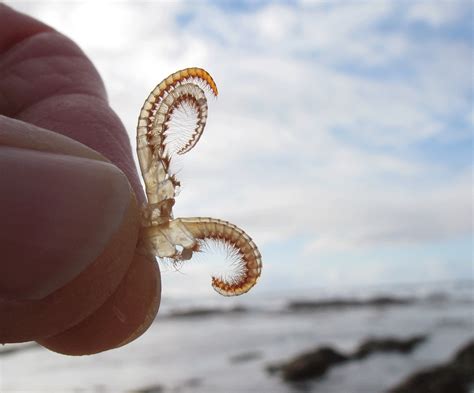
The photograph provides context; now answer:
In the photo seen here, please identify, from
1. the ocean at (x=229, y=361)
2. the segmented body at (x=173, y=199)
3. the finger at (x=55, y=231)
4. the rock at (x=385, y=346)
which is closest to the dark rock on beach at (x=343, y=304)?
the ocean at (x=229, y=361)

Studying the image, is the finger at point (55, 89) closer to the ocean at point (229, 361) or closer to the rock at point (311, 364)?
the ocean at point (229, 361)

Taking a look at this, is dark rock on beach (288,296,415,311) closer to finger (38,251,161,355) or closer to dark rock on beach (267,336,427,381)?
dark rock on beach (267,336,427,381)

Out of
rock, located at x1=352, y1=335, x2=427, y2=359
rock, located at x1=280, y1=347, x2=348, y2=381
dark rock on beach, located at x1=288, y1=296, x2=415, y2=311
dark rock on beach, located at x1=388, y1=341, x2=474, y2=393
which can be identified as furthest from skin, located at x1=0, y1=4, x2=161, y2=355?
dark rock on beach, located at x1=288, y1=296, x2=415, y2=311

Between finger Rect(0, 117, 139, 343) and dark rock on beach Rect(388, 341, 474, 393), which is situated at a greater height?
dark rock on beach Rect(388, 341, 474, 393)

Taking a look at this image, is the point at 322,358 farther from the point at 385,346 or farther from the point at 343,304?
the point at 343,304

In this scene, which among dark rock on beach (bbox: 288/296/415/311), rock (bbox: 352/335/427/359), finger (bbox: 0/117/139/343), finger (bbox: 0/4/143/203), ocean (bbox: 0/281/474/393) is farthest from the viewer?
dark rock on beach (bbox: 288/296/415/311)

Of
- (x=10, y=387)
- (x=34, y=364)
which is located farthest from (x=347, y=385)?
(x=34, y=364)

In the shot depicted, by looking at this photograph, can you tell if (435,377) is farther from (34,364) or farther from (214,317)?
(214,317)
